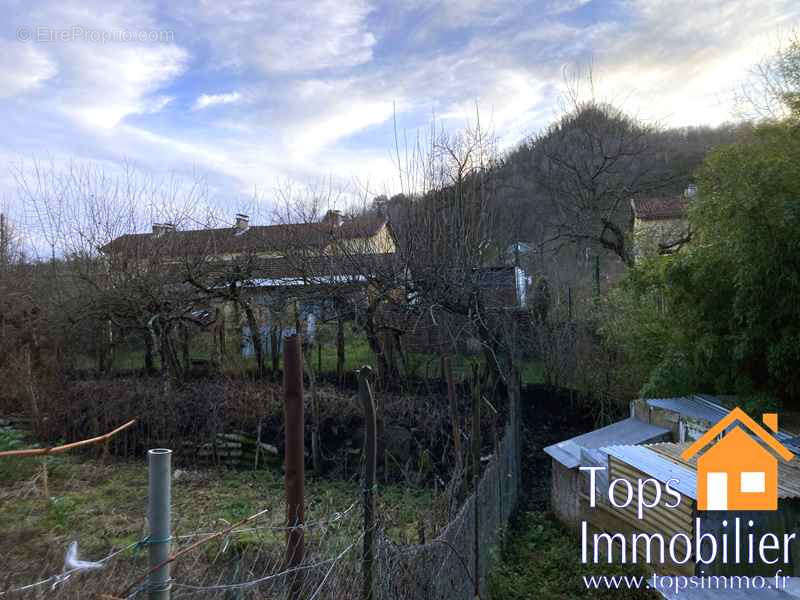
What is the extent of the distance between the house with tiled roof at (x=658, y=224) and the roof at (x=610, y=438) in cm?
583

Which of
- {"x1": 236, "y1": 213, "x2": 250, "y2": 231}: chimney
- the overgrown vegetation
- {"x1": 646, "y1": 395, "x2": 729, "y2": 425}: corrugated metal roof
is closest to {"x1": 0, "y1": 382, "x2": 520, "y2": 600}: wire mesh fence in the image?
{"x1": 646, "y1": 395, "x2": 729, "y2": 425}: corrugated metal roof

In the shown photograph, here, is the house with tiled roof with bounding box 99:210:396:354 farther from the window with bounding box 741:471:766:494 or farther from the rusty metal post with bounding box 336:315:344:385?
the window with bounding box 741:471:766:494

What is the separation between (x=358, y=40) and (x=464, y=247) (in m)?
2.92

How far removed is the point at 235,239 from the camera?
10312 millimetres

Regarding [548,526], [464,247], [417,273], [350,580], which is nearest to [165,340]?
[417,273]

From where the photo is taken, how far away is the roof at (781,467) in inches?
136

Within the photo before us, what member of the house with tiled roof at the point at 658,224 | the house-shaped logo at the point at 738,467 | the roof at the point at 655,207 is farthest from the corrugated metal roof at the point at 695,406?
the roof at the point at 655,207

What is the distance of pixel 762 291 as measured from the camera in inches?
171

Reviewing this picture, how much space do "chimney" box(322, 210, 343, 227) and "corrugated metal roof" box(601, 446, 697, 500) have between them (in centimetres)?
609

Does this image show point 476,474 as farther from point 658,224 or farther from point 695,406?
point 658,224

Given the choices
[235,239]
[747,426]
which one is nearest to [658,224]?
[235,239]

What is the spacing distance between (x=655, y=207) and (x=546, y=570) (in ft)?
50.6

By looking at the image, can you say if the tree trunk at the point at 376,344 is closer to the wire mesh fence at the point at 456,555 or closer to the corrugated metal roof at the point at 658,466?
the wire mesh fence at the point at 456,555

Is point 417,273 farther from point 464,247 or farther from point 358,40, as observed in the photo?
point 358,40
